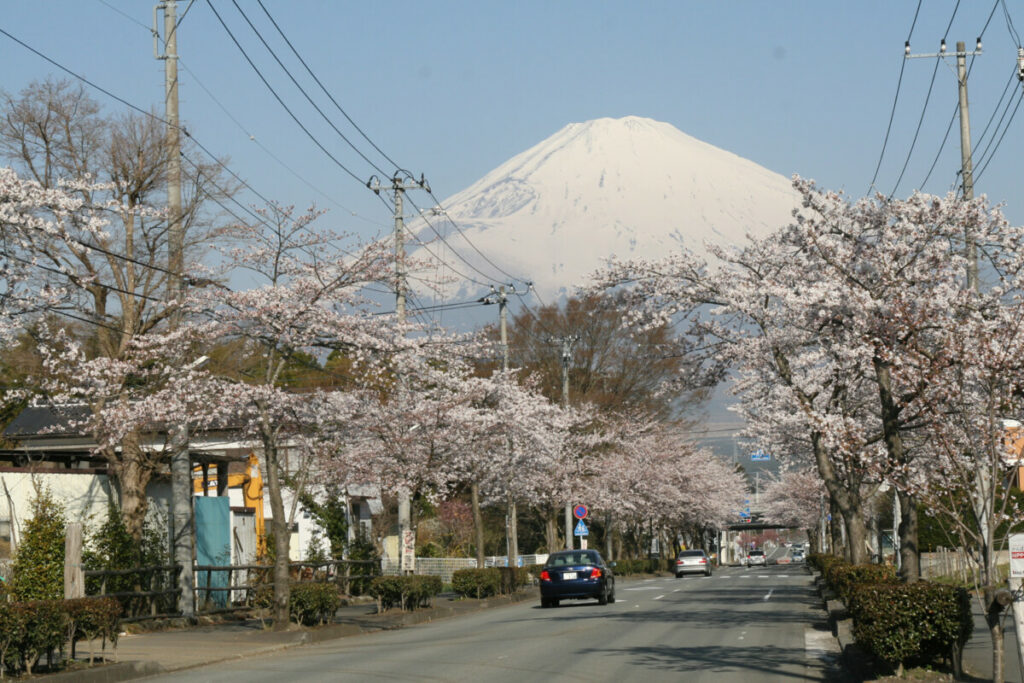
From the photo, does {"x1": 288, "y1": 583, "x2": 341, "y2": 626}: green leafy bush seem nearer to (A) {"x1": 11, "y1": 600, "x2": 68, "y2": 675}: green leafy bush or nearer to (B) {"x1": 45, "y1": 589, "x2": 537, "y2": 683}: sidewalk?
(B) {"x1": 45, "y1": 589, "x2": 537, "y2": 683}: sidewalk

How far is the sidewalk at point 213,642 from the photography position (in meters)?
15.1

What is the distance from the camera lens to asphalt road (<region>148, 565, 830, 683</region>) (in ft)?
47.2

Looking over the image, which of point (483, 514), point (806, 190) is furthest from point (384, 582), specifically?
point (483, 514)

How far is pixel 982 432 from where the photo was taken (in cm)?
1189

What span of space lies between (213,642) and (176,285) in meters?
7.72

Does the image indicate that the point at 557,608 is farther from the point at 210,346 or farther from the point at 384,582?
the point at 210,346

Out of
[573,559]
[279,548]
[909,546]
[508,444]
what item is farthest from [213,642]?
[508,444]

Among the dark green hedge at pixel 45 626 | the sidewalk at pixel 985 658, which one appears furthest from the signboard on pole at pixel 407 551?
the dark green hedge at pixel 45 626

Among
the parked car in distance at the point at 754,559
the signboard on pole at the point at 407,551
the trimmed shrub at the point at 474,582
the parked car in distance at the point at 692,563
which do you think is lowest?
the parked car in distance at the point at 754,559

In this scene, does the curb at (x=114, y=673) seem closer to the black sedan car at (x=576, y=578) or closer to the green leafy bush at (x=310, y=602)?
the green leafy bush at (x=310, y=602)

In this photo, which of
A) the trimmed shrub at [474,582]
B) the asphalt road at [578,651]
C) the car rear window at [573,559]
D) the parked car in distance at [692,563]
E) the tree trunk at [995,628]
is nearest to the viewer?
the tree trunk at [995,628]

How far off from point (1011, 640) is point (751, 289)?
23.7 ft

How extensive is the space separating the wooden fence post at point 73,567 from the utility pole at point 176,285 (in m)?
5.97

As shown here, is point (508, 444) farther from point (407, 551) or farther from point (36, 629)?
point (36, 629)
